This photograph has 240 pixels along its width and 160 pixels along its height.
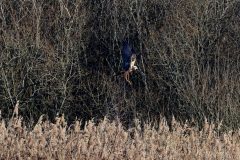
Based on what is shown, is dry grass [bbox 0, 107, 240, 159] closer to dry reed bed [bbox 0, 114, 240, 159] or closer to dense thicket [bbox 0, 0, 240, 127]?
dry reed bed [bbox 0, 114, 240, 159]

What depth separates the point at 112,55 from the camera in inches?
730

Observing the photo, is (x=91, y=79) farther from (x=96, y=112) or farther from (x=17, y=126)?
(x=17, y=126)

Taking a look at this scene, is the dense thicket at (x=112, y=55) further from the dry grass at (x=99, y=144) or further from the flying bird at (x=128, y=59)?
the dry grass at (x=99, y=144)

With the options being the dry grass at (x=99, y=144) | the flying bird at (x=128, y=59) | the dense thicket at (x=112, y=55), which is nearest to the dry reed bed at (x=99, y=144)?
the dry grass at (x=99, y=144)

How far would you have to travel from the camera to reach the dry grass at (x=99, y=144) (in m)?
6.66

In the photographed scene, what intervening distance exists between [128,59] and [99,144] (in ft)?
34.1

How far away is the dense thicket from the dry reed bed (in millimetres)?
6479

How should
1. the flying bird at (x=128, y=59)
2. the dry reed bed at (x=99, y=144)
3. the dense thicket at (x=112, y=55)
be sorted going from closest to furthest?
the dry reed bed at (x=99, y=144)
the dense thicket at (x=112, y=55)
the flying bird at (x=128, y=59)

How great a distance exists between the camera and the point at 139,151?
687 centimetres

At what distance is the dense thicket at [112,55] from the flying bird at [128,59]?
216 millimetres

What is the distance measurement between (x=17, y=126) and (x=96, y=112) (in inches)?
428

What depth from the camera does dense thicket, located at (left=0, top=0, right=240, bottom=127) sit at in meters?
15.4

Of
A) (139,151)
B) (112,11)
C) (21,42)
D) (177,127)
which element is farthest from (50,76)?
(139,151)

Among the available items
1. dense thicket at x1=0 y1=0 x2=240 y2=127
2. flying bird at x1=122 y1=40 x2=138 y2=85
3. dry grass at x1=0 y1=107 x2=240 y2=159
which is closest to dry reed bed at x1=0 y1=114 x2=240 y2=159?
dry grass at x1=0 y1=107 x2=240 y2=159
